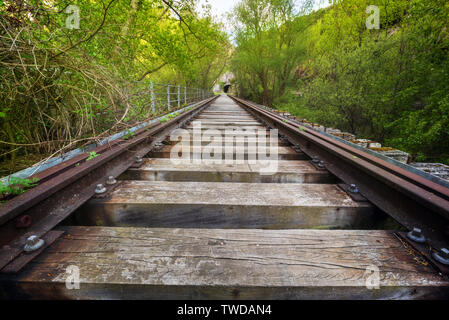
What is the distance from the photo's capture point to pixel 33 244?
844mm

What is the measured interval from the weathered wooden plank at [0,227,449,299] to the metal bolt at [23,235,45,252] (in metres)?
0.04

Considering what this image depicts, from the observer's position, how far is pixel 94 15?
3.73 m

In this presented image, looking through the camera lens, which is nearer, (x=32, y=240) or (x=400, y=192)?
(x=32, y=240)

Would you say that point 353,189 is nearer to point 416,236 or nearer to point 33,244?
point 416,236

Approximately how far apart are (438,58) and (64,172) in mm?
7838

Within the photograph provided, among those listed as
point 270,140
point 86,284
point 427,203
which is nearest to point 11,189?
point 86,284

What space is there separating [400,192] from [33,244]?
1907mm

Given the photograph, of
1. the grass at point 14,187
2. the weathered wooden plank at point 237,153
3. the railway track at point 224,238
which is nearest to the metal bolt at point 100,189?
the railway track at point 224,238

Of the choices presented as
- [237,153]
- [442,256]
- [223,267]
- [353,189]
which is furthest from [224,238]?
[237,153]

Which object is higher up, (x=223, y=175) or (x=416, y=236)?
(x=223, y=175)

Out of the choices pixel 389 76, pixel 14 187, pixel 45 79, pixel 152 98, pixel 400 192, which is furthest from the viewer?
pixel 389 76

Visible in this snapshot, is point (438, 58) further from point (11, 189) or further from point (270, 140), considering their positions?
point (11, 189)

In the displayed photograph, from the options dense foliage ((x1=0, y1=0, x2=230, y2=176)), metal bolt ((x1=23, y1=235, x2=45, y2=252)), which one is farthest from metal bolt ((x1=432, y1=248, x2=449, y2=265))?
dense foliage ((x1=0, y1=0, x2=230, y2=176))

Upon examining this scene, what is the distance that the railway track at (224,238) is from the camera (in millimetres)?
748
